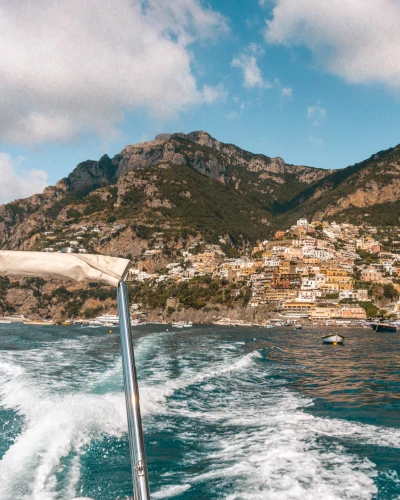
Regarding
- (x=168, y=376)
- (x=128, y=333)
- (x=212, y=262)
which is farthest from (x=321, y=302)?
(x=128, y=333)

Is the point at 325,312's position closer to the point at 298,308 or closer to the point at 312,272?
the point at 298,308

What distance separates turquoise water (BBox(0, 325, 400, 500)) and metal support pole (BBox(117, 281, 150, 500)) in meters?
5.58

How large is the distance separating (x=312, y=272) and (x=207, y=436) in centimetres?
12532

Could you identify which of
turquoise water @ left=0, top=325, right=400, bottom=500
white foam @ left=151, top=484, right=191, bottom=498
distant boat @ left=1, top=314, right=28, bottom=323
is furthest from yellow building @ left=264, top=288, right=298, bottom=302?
white foam @ left=151, top=484, right=191, bottom=498

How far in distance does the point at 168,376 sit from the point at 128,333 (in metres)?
19.5

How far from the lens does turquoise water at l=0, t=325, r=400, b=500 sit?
334 inches

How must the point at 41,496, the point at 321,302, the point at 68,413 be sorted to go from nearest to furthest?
the point at 41,496 < the point at 68,413 < the point at 321,302

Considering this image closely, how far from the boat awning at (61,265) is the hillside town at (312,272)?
11061 cm

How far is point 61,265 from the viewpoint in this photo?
3664 mm

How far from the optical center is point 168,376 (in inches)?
872

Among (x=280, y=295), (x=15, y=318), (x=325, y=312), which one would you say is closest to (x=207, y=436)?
(x=325, y=312)

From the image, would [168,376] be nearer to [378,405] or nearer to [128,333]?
[378,405]

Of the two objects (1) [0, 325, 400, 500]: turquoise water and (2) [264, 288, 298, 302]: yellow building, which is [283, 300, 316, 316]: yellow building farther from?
(1) [0, 325, 400, 500]: turquoise water

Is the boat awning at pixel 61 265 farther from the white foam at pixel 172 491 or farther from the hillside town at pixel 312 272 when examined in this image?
the hillside town at pixel 312 272
